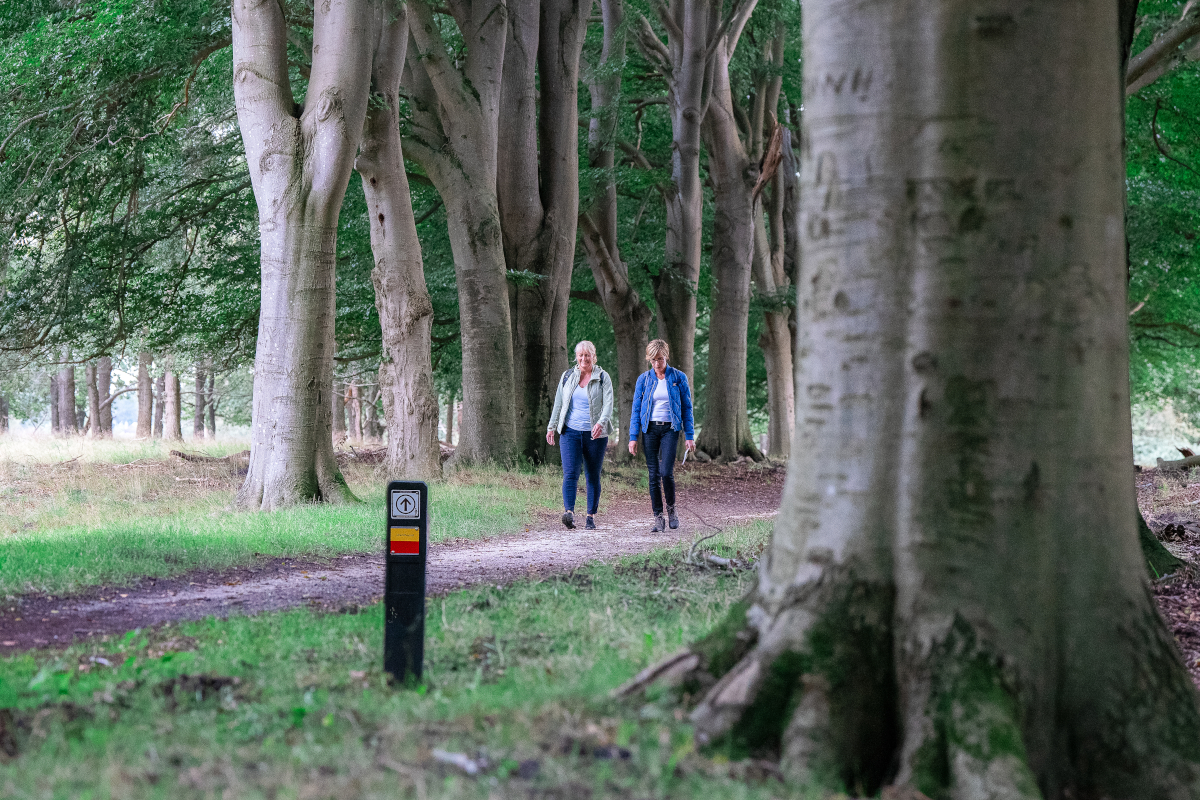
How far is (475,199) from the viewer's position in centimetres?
1527

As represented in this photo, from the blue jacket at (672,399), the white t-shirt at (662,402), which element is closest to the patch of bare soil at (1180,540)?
the blue jacket at (672,399)

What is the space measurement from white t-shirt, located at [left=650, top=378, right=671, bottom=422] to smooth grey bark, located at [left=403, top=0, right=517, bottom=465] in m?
5.67

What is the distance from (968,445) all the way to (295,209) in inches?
346

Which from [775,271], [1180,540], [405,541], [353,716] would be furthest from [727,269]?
[353,716]

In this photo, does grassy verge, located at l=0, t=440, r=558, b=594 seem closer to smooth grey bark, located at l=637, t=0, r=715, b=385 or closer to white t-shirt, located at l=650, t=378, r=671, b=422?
white t-shirt, located at l=650, t=378, r=671, b=422

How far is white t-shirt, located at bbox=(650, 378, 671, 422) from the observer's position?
998 cm

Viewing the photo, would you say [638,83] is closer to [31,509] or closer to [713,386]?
[713,386]

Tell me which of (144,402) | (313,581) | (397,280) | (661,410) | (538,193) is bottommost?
(313,581)

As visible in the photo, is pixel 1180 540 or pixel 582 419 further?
pixel 582 419

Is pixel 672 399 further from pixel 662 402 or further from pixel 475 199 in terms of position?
pixel 475 199

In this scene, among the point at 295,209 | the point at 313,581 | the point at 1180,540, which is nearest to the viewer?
the point at 313,581

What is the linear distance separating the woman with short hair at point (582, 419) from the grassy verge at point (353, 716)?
5.04 m

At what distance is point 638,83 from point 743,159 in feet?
11.6

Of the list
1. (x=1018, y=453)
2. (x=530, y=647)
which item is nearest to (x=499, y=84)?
(x=530, y=647)
